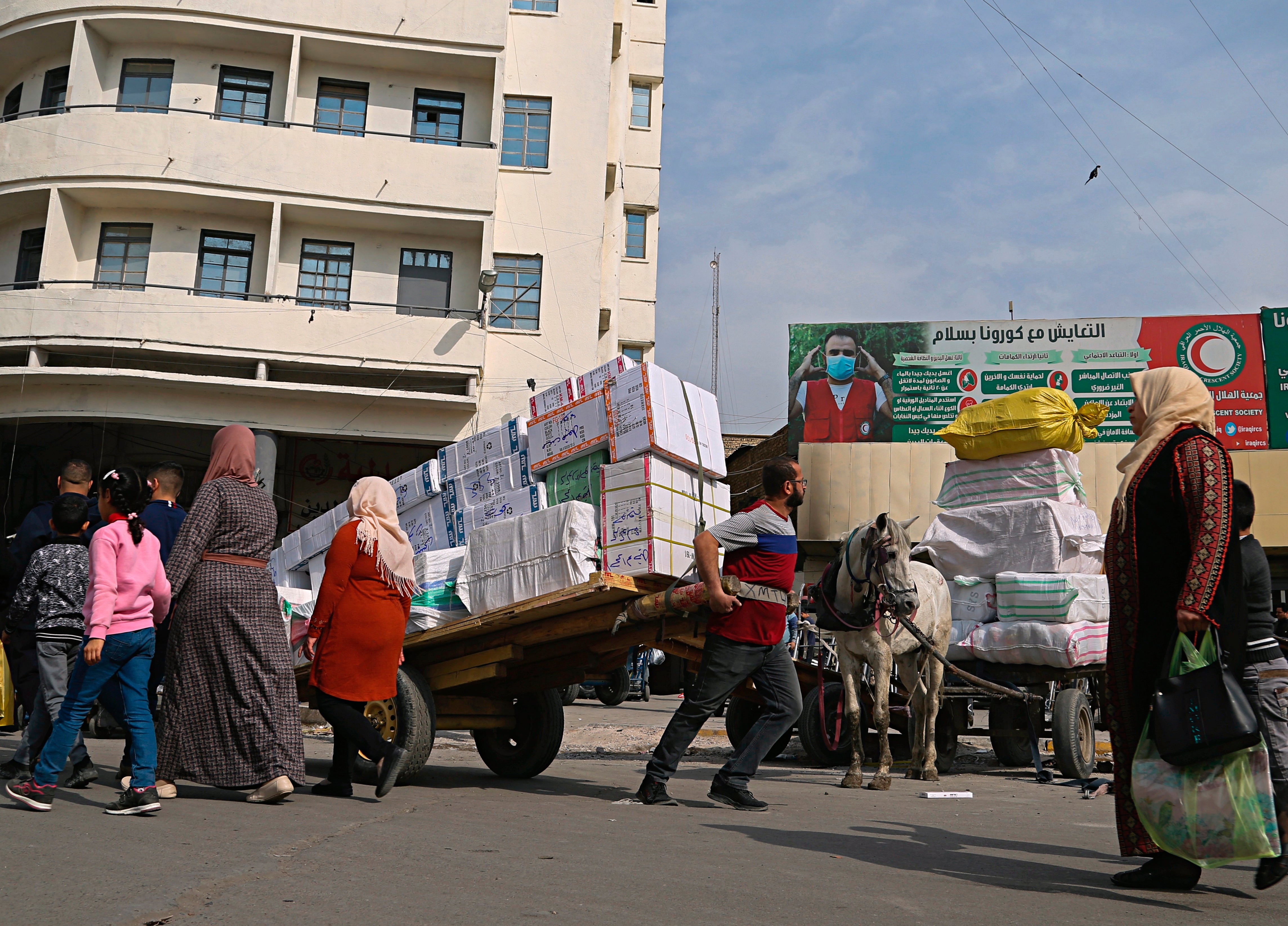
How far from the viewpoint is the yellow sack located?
10.3 meters

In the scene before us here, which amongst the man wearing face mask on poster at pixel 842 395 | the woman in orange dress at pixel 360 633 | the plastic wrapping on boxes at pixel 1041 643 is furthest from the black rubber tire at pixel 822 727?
the man wearing face mask on poster at pixel 842 395

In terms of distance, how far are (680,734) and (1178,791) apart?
2845 millimetres

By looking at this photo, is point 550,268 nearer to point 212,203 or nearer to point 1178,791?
point 212,203

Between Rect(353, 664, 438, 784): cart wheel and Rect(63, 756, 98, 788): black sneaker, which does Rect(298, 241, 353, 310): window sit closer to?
Rect(353, 664, 438, 784): cart wheel

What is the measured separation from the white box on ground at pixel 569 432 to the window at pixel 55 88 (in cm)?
1872

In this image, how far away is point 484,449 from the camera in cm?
824

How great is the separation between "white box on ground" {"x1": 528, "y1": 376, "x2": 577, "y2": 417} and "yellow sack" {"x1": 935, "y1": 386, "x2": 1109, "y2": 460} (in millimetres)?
4584

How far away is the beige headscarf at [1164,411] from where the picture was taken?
4.41m

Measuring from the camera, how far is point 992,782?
364 inches

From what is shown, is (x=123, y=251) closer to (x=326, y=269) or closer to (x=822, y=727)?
(x=326, y=269)

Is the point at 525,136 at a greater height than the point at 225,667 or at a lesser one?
greater

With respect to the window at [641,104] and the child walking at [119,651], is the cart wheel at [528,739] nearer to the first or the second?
the child walking at [119,651]

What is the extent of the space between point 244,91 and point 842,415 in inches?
633

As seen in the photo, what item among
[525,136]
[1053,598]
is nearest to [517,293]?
[525,136]
